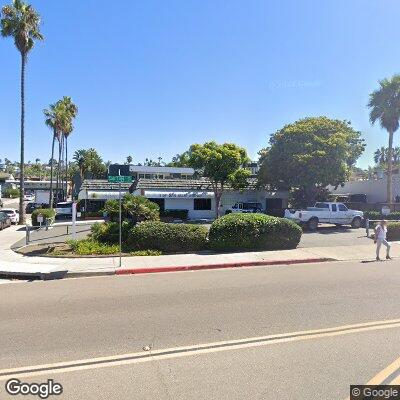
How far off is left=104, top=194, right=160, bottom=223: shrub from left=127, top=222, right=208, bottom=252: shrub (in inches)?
30.8

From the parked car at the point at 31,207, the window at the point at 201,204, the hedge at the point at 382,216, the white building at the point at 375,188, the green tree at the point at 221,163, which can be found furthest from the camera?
the parked car at the point at 31,207

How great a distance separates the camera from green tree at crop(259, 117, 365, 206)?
29.8 metres

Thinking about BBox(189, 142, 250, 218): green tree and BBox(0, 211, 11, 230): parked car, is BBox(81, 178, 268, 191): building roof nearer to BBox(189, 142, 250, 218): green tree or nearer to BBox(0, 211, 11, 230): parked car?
BBox(189, 142, 250, 218): green tree

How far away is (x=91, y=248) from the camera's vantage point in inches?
603

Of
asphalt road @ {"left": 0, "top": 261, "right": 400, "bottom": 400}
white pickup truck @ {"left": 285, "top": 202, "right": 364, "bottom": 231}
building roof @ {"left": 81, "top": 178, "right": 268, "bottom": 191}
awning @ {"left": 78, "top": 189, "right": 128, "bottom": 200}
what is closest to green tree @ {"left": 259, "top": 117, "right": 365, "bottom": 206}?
building roof @ {"left": 81, "top": 178, "right": 268, "bottom": 191}

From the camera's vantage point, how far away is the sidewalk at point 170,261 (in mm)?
12328

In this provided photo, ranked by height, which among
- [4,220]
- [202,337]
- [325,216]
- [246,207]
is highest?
[246,207]

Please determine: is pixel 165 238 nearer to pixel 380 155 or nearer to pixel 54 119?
pixel 54 119

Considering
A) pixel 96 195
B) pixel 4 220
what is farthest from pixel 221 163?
pixel 4 220

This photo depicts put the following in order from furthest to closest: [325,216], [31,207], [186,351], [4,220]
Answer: [31,207] < [4,220] < [325,216] < [186,351]

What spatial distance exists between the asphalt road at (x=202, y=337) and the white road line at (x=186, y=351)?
0.02m

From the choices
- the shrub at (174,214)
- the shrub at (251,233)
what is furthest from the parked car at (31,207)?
the shrub at (251,233)

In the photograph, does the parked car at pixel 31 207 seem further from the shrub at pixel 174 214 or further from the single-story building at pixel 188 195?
the shrub at pixel 174 214

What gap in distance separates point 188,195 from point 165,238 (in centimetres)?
1970
